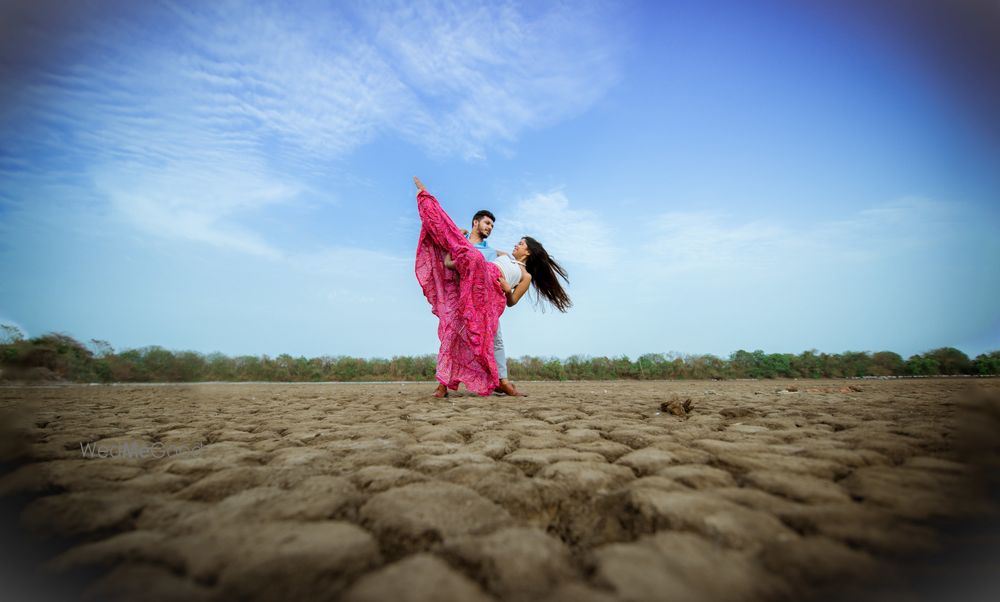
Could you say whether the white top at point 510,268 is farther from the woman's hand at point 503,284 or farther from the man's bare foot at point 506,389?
the man's bare foot at point 506,389

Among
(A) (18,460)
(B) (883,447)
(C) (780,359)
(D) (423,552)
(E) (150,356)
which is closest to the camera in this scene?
(D) (423,552)

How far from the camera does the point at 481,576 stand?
2.81 feet

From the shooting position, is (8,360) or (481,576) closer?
(481,576)

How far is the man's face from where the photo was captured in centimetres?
523

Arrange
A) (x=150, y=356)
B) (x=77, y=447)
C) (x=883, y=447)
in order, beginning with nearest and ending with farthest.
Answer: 1. (x=883, y=447)
2. (x=77, y=447)
3. (x=150, y=356)

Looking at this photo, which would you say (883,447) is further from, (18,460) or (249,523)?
(18,460)

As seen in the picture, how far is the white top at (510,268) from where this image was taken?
17.1 feet

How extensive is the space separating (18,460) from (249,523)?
3.92 ft

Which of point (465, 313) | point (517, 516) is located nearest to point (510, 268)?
point (465, 313)

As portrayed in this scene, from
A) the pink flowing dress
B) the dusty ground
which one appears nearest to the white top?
the pink flowing dress

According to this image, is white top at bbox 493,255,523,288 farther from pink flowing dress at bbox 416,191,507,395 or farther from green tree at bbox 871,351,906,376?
green tree at bbox 871,351,906,376

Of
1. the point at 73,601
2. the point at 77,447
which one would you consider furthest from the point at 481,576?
the point at 77,447

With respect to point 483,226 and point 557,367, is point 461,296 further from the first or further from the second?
point 557,367

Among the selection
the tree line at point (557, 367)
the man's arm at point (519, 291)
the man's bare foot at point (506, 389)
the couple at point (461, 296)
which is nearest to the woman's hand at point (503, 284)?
the couple at point (461, 296)
